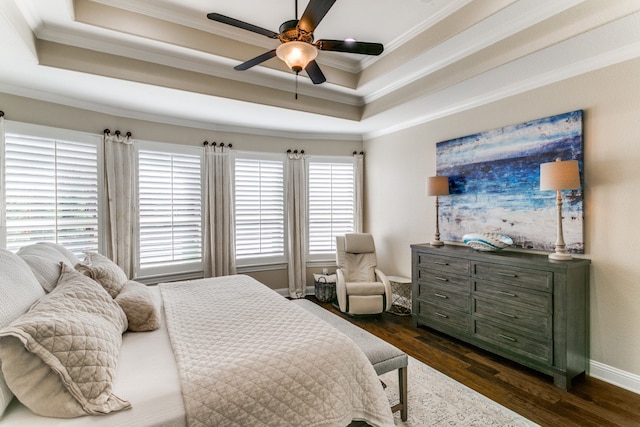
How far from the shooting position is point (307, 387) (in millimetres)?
1486

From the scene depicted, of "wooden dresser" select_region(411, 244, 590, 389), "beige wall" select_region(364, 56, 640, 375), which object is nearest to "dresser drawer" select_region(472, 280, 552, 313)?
"wooden dresser" select_region(411, 244, 590, 389)

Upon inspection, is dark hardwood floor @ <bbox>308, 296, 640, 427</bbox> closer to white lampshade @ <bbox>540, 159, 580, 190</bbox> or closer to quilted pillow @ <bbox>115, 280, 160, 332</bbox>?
white lampshade @ <bbox>540, 159, 580, 190</bbox>

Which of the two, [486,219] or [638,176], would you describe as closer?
[638,176]

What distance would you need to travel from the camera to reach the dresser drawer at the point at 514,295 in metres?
2.52

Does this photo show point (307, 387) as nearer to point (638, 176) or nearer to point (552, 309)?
point (552, 309)

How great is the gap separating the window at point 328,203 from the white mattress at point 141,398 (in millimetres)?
3584

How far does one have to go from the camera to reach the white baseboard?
2.38m

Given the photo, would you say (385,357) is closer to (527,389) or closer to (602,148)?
(527,389)

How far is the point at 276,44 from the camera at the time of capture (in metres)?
3.06

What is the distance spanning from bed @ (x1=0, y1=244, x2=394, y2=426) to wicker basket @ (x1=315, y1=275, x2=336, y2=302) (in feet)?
8.37

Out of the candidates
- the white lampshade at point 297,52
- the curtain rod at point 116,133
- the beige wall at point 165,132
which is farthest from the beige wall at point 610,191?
the curtain rod at point 116,133

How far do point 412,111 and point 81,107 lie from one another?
3853 mm

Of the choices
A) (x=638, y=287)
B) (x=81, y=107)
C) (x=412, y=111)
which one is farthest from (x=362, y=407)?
(x=81, y=107)

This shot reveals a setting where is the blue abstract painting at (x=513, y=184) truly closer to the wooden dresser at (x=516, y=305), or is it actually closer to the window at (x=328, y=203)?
the wooden dresser at (x=516, y=305)
